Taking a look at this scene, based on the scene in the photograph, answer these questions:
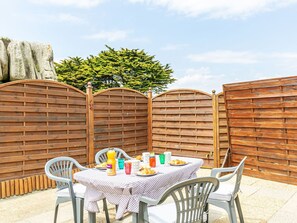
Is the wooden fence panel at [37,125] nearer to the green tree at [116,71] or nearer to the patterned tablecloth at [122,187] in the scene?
the patterned tablecloth at [122,187]

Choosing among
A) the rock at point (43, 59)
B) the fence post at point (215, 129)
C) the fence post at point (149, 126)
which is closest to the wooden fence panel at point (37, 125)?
the fence post at point (149, 126)

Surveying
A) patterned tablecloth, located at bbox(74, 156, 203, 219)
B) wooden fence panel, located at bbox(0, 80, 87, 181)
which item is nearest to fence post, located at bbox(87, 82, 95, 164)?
wooden fence panel, located at bbox(0, 80, 87, 181)

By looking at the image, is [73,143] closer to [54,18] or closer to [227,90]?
[227,90]

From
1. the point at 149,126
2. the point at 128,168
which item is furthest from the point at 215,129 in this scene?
the point at 128,168

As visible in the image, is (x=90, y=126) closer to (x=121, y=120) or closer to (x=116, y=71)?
(x=121, y=120)

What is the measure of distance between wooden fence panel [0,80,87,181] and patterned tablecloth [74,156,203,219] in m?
2.55

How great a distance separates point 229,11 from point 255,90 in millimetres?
3170

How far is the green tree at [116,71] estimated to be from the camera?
1936cm

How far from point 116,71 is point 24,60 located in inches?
411

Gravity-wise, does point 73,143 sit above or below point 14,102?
below

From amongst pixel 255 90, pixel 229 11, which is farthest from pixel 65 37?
pixel 255 90

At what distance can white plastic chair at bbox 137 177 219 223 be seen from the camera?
5.94 feet

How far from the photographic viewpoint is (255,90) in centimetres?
516

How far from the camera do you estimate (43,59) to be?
9891 mm
